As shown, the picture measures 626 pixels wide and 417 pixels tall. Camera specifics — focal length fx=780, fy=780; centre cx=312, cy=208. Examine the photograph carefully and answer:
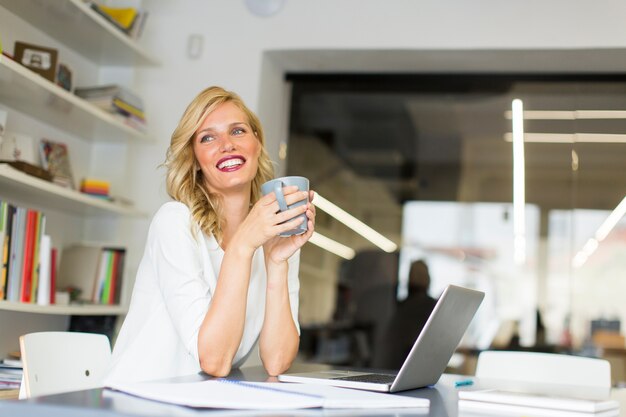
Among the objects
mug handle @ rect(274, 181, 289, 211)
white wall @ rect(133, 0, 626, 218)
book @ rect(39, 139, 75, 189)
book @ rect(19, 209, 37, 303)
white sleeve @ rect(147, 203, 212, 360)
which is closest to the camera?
mug handle @ rect(274, 181, 289, 211)

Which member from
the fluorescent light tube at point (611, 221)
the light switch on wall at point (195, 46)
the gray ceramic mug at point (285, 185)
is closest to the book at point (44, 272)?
the light switch on wall at point (195, 46)

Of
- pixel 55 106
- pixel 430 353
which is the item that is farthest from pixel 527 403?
pixel 55 106

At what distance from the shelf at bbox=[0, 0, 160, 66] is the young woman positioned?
1238 millimetres

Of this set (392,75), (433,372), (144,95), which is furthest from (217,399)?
(392,75)

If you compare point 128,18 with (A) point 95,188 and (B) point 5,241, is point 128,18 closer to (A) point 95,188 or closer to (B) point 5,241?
(A) point 95,188

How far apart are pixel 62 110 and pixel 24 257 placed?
2.34ft

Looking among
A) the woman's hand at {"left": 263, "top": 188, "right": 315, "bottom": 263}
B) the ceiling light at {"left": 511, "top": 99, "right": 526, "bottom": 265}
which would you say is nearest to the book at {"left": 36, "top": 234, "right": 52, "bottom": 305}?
the woman's hand at {"left": 263, "top": 188, "right": 315, "bottom": 263}

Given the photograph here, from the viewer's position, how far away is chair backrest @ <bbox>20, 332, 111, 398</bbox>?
172 cm

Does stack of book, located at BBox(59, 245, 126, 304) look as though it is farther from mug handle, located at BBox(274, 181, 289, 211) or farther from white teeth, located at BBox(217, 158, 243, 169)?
mug handle, located at BBox(274, 181, 289, 211)

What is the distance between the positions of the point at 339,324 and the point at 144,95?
1.53 meters

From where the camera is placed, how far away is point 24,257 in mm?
2768

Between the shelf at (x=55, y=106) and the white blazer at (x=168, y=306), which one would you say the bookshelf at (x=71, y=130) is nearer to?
the shelf at (x=55, y=106)

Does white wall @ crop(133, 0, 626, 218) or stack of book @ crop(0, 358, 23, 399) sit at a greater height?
white wall @ crop(133, 0, 626, 218)

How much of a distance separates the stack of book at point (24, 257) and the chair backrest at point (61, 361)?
852mm
